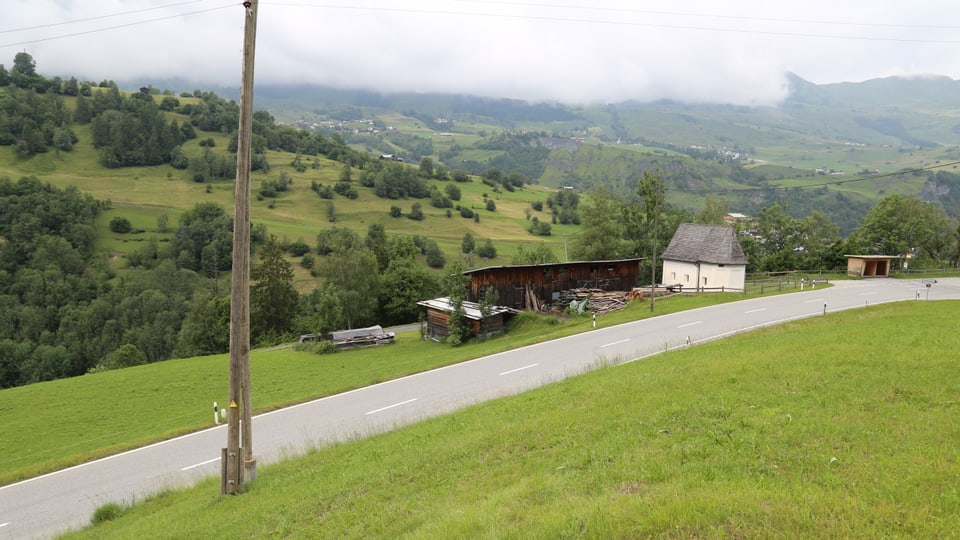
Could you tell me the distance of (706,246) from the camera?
51.4 m

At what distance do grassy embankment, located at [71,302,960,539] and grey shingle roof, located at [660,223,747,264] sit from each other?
33219 mm

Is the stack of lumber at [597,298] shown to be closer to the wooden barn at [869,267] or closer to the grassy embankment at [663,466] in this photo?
the grassy embankment at [663,466]

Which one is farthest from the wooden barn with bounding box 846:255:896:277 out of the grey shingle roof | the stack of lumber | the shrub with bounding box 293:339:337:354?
the shrub with bounding box 293:339:337:354

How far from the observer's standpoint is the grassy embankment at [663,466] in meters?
6.88

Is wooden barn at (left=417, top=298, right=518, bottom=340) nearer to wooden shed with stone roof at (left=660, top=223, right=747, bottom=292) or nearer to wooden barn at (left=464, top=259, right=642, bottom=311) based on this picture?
wooden barn at (left=464, top=259, right=642, bottom=311)

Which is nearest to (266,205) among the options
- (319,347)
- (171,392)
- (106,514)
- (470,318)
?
(319,347)

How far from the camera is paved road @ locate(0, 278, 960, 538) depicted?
52.6ft

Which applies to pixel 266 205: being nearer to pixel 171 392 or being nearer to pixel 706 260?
pixel 171 392

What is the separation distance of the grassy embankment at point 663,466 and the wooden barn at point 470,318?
23641 millimetres

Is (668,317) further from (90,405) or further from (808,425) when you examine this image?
(90,405)

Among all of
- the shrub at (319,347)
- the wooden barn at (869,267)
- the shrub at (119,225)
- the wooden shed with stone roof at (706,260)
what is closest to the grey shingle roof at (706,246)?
the wooden shed with stone roof at (706,260)

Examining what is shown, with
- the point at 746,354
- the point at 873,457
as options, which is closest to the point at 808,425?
the point at 873,457

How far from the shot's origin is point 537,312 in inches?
1751

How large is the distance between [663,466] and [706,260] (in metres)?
45.5
